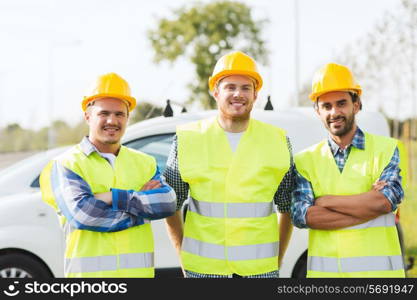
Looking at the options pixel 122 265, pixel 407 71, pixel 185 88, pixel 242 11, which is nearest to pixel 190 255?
pixel 122 265

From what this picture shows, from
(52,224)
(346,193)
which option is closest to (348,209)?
(346,193)

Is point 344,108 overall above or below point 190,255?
above

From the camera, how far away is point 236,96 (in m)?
3.23

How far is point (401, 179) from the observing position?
10.7ft

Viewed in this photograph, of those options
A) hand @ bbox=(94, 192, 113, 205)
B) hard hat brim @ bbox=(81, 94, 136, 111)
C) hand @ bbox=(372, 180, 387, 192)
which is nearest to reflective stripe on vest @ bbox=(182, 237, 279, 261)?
hand @ bbox=(94, 192, 113, 205)

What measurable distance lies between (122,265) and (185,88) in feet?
89.5

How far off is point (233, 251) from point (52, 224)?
2345 millimetres

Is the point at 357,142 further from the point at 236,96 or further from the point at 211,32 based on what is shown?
the point at 211,32

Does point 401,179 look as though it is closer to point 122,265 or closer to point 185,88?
point 122,265

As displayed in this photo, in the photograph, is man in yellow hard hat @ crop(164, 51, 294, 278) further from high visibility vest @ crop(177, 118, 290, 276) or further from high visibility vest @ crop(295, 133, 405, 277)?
high visibility vest @ crop(295, 133, 405, 277)

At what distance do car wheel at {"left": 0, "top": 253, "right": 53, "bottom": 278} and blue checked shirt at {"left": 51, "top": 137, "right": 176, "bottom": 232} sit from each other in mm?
2111

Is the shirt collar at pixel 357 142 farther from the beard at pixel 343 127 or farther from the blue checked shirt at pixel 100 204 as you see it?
the blue checked shirt at pixel 100 204

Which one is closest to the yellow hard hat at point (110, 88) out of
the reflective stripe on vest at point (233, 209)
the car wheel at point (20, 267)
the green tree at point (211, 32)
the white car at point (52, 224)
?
the reflective stripe on vest at point (233, 209)

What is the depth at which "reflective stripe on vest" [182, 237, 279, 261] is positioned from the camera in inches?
126
